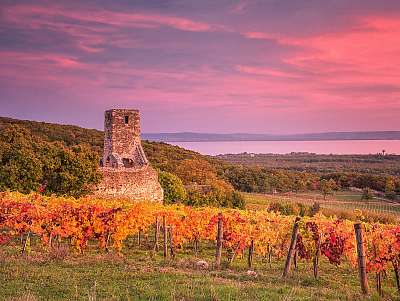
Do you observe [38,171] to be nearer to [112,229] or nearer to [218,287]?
[112,229]

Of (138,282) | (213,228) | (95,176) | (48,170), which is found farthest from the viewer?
(48,170)

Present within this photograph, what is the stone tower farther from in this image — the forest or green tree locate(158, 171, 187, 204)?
green tree locate(158, 171, 187, 204)

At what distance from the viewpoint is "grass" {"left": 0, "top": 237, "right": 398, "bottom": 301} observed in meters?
9.36

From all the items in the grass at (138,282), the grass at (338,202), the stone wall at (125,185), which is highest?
the stone wall at (125,185)

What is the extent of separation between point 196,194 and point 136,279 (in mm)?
36221

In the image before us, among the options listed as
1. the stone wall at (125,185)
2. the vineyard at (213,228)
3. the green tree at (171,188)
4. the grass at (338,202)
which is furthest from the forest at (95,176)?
the vineyard at (213,228)

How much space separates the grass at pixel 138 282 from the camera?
9.36 meters

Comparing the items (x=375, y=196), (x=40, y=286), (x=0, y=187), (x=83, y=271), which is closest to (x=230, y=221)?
(x=83, y=271)

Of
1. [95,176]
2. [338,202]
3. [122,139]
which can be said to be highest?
[122,139]

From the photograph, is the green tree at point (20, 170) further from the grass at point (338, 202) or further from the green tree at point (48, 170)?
the grass at point (338, 202)

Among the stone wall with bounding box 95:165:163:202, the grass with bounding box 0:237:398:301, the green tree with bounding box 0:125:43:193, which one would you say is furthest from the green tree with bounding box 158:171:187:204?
the grass with bounding box 0:237:398:301

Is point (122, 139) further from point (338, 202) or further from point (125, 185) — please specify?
point (338, 202)

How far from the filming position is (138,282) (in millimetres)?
10422

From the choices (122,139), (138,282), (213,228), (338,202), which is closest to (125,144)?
(122,139)
